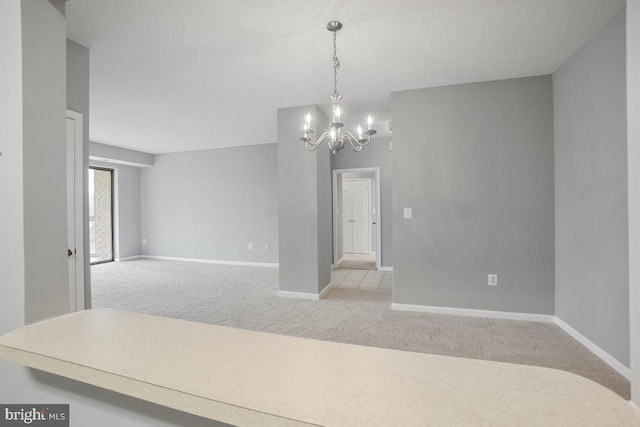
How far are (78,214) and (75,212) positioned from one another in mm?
28

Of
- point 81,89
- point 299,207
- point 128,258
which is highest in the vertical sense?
point 81,89

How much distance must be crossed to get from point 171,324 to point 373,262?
5891 millimetres

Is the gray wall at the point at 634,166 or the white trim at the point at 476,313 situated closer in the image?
the gray wall at the point at 634,166

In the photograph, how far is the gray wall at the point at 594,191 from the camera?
207 centimetres

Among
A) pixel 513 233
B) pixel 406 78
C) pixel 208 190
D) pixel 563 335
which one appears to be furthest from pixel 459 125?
pixel 208 190

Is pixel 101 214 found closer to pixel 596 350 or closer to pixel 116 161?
pixel 116 161

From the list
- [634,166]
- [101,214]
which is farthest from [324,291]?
[101,214]

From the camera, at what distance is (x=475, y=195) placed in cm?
321

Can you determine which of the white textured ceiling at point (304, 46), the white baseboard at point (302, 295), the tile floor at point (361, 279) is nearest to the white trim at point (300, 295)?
the white baseboard at point (302, 295)

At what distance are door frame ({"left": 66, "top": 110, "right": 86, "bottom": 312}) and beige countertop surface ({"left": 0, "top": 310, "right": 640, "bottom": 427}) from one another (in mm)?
1728

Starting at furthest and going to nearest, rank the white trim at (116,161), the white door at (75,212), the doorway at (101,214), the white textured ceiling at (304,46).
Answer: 1. the doorway at (101,214)
2. the white trim at (116,161)
3. the white door at (75,212)
4. the white textured ceiling at (304,46)

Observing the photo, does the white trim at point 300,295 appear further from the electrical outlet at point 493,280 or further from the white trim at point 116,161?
the white trim at point 116,161

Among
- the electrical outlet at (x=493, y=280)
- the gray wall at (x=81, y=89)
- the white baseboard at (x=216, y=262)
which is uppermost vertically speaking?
the gray wall at (x=81, y=89)

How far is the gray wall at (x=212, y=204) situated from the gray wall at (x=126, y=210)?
0.14m
